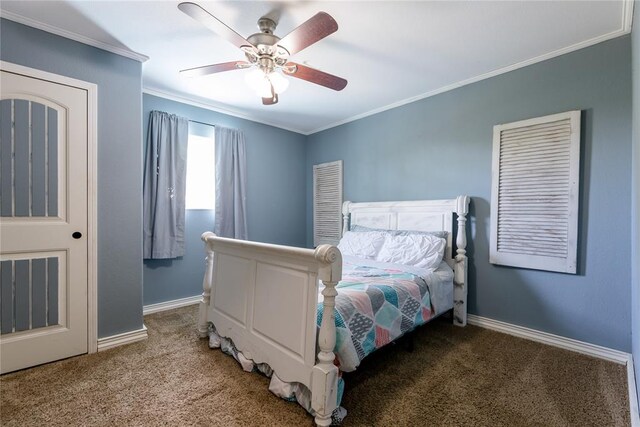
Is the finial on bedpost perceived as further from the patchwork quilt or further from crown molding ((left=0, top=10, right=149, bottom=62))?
crown molding ((left=0, top=10, right=149, bottom=62))

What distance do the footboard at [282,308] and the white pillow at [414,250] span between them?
1.46 metres

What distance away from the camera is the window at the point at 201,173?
3.54 m

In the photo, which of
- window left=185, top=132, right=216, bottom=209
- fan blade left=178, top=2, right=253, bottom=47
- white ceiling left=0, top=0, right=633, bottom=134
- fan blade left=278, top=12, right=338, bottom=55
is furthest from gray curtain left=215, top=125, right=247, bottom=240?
fan blade left=278, top=12, right=338, bottom=55

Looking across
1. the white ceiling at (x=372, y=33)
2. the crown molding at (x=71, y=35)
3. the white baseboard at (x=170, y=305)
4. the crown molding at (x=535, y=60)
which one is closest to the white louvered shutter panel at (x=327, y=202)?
the crown molding at (x=535, y=60)

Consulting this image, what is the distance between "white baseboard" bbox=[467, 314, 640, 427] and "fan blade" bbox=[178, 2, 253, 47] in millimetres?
3053

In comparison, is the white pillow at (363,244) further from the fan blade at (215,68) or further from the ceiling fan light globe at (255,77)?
the fan blade at (215,68)

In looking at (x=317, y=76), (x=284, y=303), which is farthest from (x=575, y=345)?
(x=317, y=76)

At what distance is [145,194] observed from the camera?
3078mm

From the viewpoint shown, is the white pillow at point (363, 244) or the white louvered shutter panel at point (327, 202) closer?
the white pillow at point (363, 244)

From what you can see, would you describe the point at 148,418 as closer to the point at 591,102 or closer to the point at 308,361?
the point at 308,361

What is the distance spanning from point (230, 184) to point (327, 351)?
9.28ft

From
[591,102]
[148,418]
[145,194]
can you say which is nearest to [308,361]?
[148,418]

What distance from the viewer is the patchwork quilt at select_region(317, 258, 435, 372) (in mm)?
1571

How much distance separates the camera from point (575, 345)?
2.25 m
